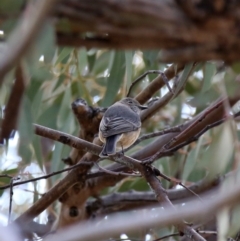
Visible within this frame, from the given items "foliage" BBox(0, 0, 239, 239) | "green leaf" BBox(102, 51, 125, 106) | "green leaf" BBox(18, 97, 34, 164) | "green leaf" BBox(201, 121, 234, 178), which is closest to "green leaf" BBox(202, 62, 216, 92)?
"foliage" BBox(0, 0, 239, 239)

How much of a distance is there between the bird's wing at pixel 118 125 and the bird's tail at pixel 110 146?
23mm

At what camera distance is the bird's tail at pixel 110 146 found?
228cm

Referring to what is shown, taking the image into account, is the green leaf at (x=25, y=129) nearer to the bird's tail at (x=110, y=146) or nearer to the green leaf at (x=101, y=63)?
the bird's tail at (x=110, y=146)

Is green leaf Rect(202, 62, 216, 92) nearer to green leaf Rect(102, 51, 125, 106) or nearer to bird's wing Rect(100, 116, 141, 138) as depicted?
green leaf Rect(102, 51, 125, 106)

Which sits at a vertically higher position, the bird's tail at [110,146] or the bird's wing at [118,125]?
the bird's wing at [118,125]

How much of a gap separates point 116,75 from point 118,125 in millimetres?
481

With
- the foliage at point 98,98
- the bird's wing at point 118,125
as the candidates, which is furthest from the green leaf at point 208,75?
the bird's wing at point 118,125

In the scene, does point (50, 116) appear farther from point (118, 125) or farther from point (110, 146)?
point (110, 146)

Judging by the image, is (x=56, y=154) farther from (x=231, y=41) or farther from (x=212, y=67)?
(x=231, y=41)

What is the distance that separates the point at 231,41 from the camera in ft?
2.76

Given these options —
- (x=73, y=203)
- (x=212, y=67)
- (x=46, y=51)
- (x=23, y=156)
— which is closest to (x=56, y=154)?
(x=73, y=203)

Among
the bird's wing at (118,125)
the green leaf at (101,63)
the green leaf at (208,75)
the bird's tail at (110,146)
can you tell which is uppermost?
the green leaf at (101,63)

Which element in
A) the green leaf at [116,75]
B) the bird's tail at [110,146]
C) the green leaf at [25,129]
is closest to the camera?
the green leaf at [25,129]

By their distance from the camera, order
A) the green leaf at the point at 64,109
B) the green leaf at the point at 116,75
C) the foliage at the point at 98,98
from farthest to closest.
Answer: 1. the green leaf at the point at 64,109
2. the green leaf at the point at 116,75
3. the foliage at the point at 98,98
